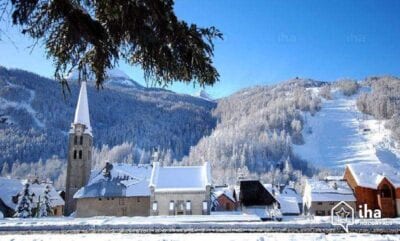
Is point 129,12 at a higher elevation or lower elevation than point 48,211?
higher

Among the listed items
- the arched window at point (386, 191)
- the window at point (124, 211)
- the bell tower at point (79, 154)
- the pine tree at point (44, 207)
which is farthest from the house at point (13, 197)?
the arched window at point (386, 191)

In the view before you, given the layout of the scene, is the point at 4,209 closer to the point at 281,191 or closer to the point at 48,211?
the point at 48,211

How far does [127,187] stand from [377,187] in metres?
29.8

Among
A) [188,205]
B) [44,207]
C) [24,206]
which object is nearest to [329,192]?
[188,205]

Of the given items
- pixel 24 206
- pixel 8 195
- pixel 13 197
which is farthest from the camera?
pixel 8 195

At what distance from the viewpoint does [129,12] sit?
21.5 ft

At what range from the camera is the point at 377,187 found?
53.1 meters

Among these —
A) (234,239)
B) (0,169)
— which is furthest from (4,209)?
(0,169)

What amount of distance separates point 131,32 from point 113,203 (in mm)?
48905

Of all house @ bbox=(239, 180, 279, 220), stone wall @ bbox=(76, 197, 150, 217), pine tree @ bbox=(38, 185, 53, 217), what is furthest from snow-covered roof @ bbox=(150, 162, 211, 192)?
pine tree @ bbox=(38, 185, 53, 217)

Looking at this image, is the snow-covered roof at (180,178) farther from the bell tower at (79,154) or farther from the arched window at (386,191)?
the arched window at (386,191)

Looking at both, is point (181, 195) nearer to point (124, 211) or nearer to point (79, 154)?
point (124, 211)

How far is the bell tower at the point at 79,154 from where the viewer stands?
191ft

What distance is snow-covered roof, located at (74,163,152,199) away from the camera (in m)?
53.7
